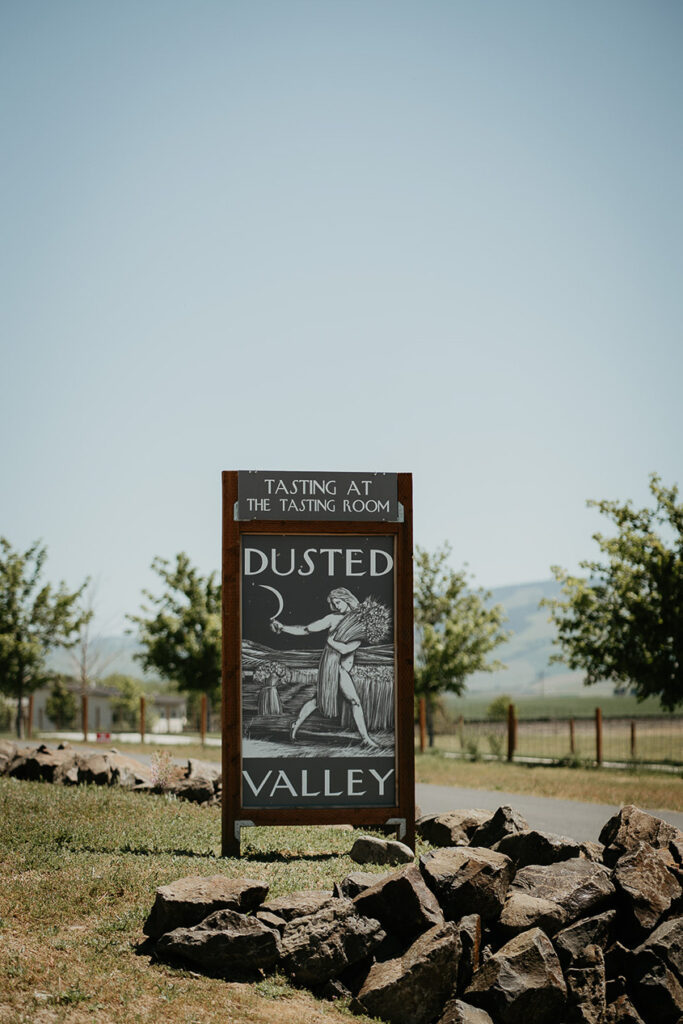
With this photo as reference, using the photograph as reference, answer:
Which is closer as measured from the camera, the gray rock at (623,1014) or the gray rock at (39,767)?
the gray rock at (623,1014)

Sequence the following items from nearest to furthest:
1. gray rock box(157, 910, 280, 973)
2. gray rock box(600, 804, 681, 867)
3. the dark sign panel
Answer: gray rock box(157, 910, 280, 973) → gray rock box(600, 804, 681, 867) → the dark sign panel

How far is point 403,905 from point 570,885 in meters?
1.42

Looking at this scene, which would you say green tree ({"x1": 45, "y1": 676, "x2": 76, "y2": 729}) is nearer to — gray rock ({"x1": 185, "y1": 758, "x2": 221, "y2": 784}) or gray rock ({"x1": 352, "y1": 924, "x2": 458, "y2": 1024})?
gray rock ({"x1": 185, "y1": 758, "x2": 221, "y2": 784})

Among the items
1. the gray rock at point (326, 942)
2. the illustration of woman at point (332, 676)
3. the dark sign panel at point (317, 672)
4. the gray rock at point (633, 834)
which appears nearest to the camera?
the gray rock at point (326, 942)

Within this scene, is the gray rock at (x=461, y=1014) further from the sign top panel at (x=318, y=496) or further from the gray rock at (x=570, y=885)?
the sign top panel at (x=318, y=496)

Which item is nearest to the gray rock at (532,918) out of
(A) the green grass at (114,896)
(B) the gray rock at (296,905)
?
(B) the gray rock at (296,905)

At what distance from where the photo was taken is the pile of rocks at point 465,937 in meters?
6.98

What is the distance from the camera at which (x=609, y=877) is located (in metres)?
8.00

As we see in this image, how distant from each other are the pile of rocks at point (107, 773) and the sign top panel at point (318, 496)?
4.61 meters

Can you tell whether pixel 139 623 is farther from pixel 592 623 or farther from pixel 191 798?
pixel 191 798

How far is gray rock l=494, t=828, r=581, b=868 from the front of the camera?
345 inches

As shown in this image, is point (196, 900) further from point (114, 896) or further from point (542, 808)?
point (542, 808)

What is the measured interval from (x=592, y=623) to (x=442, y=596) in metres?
12.6

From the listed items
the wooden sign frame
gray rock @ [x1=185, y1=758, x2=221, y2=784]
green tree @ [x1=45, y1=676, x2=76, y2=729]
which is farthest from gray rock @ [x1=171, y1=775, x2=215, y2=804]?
green tree @ [x1=45, y1=676, x2=76, y2=729]
